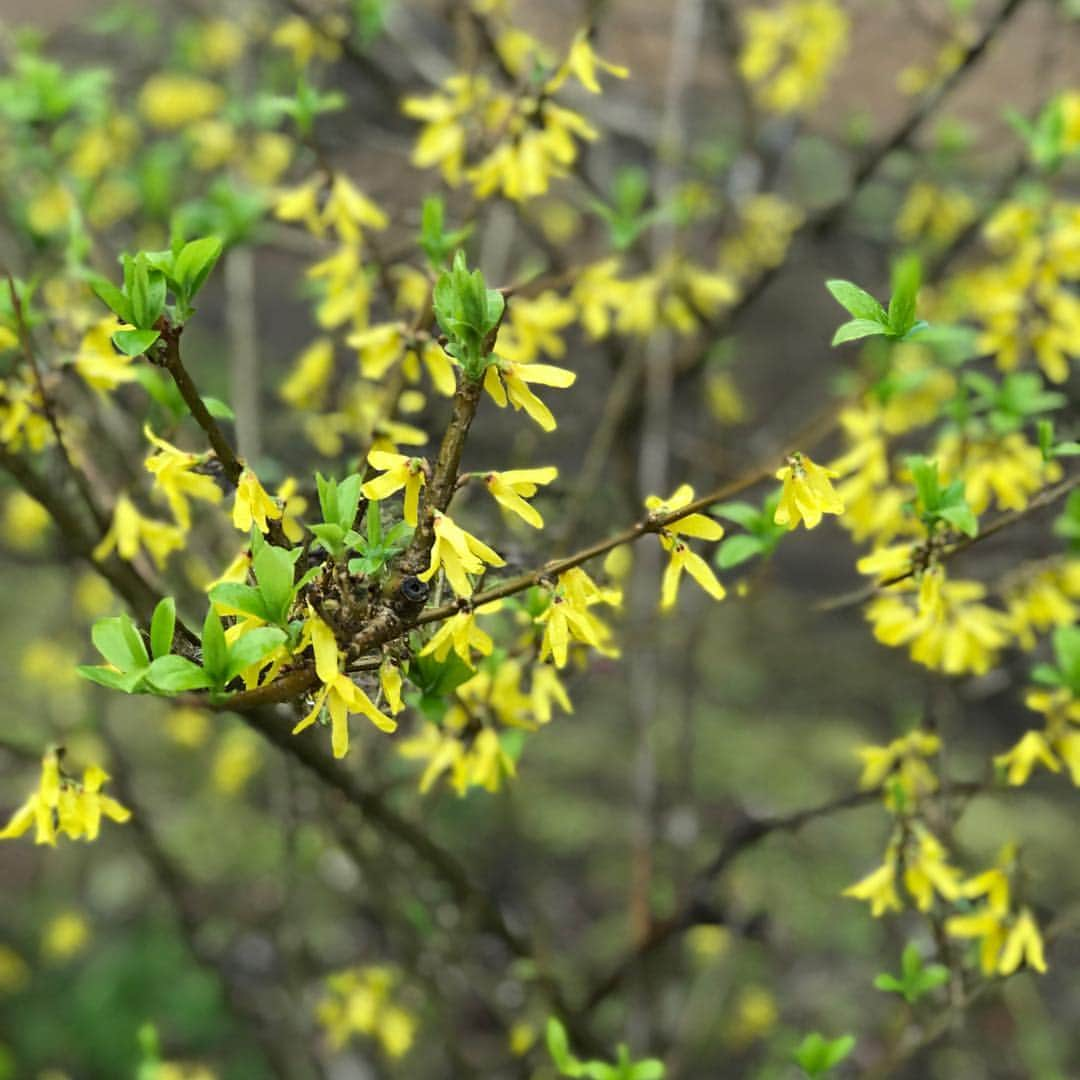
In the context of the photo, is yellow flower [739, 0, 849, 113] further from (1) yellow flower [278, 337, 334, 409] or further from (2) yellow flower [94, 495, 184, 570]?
(2) yellow flower [94, 495, 184, 570]

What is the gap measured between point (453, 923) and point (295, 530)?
98 centimetres

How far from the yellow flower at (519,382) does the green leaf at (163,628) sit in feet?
0.85

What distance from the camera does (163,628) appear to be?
2.52 ft

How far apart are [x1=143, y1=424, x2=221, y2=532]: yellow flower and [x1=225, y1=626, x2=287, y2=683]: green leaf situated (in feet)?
0.62

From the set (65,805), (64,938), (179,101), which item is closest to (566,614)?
(65,805)

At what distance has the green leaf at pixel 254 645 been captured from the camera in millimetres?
714

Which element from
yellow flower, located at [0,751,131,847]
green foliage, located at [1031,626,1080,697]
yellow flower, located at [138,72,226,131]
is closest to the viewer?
yellow flower, located at [0,751,131,847]

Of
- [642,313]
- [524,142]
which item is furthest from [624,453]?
[524,142]

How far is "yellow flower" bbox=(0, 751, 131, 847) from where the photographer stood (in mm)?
943

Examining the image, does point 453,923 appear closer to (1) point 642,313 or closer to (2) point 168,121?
(1) point 642,313

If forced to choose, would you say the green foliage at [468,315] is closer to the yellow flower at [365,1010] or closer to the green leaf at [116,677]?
the green leaf at [116,677]

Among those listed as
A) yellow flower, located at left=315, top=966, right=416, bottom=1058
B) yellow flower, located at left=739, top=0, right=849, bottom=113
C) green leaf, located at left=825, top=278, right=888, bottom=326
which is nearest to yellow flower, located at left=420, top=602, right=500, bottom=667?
green leaf, located at left=825, top=278, right=888, bottom=326

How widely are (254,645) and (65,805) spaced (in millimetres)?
356

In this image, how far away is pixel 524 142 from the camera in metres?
1.27
